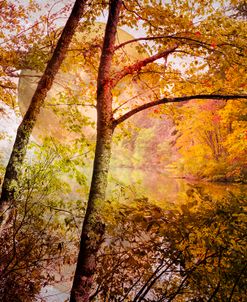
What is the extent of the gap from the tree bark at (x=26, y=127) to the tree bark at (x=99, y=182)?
742 mm

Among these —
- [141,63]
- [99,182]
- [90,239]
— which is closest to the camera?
[90,239]

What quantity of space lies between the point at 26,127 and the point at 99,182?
171 centimetres

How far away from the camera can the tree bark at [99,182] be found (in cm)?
408

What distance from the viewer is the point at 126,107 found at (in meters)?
5.71

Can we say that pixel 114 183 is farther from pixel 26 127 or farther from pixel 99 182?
pixel 26 127

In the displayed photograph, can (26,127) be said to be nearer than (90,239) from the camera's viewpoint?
No

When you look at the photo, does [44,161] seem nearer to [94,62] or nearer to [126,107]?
[126,107]

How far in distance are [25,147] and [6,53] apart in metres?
4.31

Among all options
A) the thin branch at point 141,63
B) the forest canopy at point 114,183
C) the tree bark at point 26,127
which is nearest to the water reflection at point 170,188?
Result: the forest canopy at point 114,183

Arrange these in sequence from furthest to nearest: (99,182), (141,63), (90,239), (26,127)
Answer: (141,63) < (26,127) < (99,182) < (90,239)

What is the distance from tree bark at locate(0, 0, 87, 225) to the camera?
4.67 m

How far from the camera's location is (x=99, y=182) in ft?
15.1

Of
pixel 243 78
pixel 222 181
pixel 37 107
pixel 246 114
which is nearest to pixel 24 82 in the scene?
pixel 37 107

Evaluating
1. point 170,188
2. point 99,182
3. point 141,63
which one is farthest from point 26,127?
point 170,188
